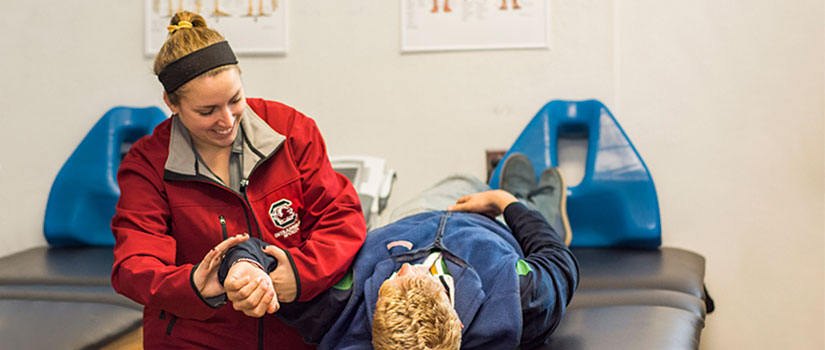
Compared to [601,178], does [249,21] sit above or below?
above

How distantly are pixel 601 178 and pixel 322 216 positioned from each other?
142 centimetres

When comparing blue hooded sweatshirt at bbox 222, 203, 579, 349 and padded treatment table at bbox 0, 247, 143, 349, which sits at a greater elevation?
blue hooded sweatshirt at bbox 222, 203, 579, 349

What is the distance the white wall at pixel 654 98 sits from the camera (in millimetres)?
2414

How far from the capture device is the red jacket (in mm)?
1187

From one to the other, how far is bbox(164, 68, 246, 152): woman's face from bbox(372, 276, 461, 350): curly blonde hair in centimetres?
43

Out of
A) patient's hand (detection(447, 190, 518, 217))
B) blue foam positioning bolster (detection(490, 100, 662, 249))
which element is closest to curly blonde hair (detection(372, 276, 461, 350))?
patient's hand (detection(447, 190, 518, 217))

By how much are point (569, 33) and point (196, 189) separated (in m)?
1.67

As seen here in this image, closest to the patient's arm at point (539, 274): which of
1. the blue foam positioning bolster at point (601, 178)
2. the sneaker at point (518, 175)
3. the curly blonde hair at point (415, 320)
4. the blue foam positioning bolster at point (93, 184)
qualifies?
the curly blonde hair at point (415, 320)

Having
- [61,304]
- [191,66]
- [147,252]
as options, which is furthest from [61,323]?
[191,66]

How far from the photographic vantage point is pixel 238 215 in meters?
1.27

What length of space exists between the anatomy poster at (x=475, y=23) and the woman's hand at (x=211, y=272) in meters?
1.64

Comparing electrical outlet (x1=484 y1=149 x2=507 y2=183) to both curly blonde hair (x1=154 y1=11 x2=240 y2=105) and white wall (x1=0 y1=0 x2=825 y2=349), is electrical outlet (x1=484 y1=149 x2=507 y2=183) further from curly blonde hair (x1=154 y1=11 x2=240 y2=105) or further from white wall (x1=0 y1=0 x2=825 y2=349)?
curly blonde hair (x1=154 y1=11 x2=240 y2=105)

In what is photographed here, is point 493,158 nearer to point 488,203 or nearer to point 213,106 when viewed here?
point 488,203

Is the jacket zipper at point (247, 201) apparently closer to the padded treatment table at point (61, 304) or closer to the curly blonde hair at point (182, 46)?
the curly blonde hair at point (182, 46)
